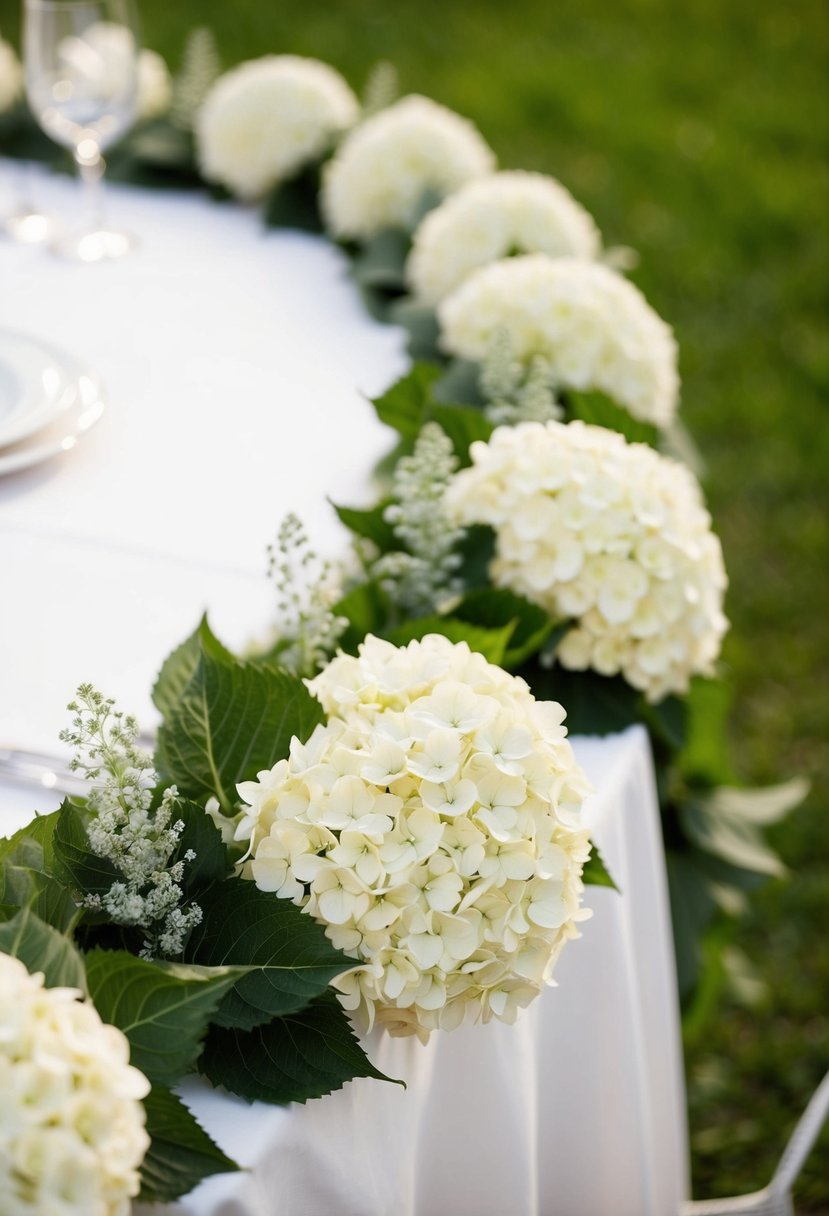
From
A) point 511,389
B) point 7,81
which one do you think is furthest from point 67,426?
point 7,81

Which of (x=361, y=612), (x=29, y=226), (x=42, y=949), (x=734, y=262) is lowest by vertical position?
(x=734, y=262)

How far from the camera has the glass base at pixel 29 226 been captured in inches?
73.0

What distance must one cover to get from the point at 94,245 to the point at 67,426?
61 cm

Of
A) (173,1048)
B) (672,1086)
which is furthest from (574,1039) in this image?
(173,1048)

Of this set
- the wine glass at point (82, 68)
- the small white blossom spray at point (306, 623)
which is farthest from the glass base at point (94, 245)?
the small white blossom spray at point (306, 623)

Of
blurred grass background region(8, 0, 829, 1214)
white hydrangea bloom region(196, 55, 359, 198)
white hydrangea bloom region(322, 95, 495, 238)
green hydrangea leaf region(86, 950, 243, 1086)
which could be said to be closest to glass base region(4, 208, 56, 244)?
white hydrangea bloom region(196, 55, 359, 198)

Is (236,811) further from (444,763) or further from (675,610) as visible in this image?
(675,610)

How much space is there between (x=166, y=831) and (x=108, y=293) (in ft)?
3.71

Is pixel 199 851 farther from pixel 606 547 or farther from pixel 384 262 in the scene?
pixel 384 262

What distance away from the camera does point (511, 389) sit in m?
1.33

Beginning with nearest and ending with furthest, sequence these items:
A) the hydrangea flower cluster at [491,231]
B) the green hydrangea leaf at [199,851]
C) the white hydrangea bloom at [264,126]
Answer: the green hydrangea leaf at [199,851] → the hydrangea flower cluster at [491,231] → the white hydrangea bloom at [264,126]

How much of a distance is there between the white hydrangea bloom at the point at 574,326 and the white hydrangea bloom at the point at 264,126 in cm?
66

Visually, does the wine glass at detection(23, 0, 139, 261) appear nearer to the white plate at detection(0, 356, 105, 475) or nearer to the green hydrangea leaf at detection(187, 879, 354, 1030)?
the white plate at detection(0, 356, 105, 475)

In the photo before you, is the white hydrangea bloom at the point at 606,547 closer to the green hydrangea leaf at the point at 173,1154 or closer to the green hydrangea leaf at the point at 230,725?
the green hydrangea leaf at the point at 230,725
